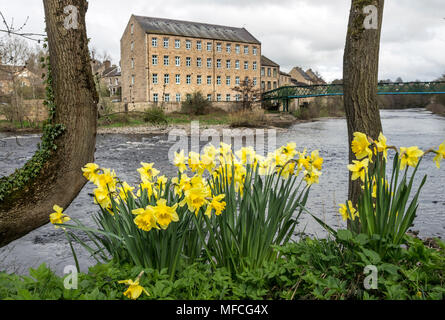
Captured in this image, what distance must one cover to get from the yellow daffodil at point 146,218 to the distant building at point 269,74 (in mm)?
53479

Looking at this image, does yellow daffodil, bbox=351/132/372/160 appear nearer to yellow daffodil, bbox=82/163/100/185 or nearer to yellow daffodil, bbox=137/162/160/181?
yellow daffodil, bbox=137/162/160/181

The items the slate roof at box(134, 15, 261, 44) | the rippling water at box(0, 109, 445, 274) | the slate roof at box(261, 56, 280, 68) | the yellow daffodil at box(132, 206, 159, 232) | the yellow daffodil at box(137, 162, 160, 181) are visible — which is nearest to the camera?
the yellow daffodil at box(132, 206, 159, 232)

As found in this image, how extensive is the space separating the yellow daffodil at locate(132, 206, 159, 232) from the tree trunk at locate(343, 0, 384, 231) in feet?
6.92

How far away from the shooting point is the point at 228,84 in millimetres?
47719

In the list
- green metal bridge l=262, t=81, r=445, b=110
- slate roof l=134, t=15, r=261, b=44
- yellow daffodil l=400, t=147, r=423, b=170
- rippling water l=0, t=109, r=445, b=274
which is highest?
slate roof l=134, t=15, r=261, b=44

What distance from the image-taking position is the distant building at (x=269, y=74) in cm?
5534

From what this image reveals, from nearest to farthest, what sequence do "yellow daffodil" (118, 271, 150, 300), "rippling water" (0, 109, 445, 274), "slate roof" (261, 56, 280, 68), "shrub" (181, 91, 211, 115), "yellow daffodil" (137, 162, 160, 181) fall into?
"yellow daffodil" (118, 271, 150, 300)
"yellow daffodil" (137, 162, 160, 181)
"rippling water" (0, 109, 445, 274)
"shrub" (181, 91, 211, 115)
"slate roof" (261, 56, 280, 68)

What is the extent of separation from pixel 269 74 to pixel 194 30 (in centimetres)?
1506

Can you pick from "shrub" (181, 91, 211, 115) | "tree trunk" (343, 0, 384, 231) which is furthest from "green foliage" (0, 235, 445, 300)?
"shrub" (181, 91, 211, 115)

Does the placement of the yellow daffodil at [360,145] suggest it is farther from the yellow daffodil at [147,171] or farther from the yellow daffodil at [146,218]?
the yellow daffodil at [147,171]

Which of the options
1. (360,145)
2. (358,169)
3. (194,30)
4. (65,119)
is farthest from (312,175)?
(194,30)

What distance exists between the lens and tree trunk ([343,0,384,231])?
10.5ft

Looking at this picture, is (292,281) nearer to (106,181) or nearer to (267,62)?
(106,181)

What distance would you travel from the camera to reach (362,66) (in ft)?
10.6
